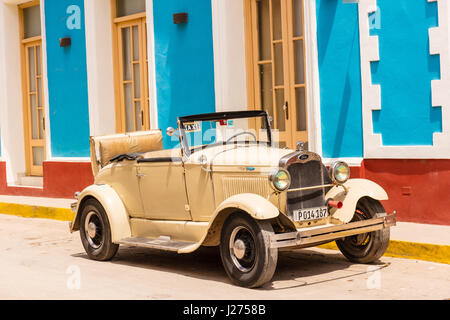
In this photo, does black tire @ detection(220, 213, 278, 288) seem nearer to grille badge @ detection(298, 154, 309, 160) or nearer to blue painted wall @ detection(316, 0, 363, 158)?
grille badge @ detection(298, 154, 309, 160)

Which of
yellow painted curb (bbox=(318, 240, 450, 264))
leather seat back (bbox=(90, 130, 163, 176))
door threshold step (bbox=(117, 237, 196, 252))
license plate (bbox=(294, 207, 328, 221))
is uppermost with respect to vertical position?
leather seat back (bbox=(90, 130, 163, 176))

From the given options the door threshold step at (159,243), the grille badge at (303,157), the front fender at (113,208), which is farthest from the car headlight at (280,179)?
the front fender at (113,208)

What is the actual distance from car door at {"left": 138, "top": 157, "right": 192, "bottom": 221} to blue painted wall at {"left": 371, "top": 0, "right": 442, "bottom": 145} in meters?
2.98

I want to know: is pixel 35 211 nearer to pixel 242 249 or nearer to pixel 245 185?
pixel 245 185

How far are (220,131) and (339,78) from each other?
2.38m

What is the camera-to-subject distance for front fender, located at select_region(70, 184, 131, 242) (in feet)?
24.5

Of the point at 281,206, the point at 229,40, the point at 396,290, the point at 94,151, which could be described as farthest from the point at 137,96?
the point at 396,290

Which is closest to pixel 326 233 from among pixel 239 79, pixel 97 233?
pixel 97 233

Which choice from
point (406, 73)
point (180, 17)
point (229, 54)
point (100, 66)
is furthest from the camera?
point (100, 66)

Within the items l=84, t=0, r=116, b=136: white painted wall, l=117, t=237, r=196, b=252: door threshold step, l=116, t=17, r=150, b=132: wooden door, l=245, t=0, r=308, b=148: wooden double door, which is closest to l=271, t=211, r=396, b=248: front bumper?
l=117, t=237, r=196, b=252: door threshold step

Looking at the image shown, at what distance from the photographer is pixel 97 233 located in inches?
307

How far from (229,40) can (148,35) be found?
193 cm

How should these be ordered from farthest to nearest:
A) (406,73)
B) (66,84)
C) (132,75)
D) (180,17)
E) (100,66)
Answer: (66,84) < (100,66) < (132,75) < (180,17) < (406,73)

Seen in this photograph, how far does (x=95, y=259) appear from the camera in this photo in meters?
7.77
